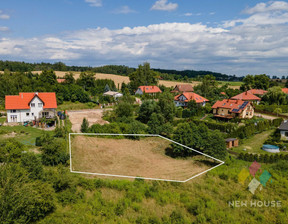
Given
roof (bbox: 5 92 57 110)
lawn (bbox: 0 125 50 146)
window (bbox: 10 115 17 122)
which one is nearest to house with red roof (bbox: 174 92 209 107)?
roof (bbox: 5 92 57 110)

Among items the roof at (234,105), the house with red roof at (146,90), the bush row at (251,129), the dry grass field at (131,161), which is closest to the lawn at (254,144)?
the bush row at (251,129)

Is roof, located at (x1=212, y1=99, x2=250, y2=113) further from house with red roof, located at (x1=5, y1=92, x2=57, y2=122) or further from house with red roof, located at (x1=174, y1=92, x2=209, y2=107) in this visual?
house with red roof, located at (x1=5, y1=92, x2=57, y2=122)

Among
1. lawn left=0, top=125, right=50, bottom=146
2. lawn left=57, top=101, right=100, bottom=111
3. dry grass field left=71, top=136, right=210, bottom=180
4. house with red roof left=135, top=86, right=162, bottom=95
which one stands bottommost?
lawn left=0, top=125, right=50, bottom=146

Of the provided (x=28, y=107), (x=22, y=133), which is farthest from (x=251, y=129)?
(x=28, y=107)

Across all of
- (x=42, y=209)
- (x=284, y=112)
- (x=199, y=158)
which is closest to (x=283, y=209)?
(x=199, y=158)

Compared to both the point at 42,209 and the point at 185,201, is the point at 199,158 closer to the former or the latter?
the point at 185,201

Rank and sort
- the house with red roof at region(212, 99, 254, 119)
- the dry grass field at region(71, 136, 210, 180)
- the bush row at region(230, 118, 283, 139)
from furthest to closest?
the house with red roof at region(212, 99, 254, 119), the bush row at region(230, 118, 283, 139), the dry grass field at region(71, 136, 210, 180)

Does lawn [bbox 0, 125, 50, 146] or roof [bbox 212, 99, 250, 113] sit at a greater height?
roof [bbox 212, 99, 250, 113]
